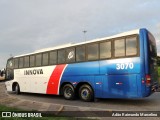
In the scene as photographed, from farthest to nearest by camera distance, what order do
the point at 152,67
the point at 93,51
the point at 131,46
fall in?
the point at 93,51 < the point at 152,67 < the point at 131,46

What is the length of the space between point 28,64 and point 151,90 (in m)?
9.90

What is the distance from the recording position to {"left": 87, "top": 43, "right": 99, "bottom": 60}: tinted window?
13.8m

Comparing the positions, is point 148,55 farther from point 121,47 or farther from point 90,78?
point 90,78

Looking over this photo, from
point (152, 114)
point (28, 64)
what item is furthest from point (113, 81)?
point (28, 64)

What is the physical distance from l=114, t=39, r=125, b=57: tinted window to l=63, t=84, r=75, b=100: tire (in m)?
3.74

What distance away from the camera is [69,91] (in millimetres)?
15445

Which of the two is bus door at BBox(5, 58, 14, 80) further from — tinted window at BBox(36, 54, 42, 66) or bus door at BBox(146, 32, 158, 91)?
bus door at BBox(146, 32, 158, 91)

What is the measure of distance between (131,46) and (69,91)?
5.04 meters

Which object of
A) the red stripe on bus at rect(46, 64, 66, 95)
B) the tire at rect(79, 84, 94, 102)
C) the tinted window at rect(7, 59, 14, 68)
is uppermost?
the tinted window at rect(7, 59, 14, 68)

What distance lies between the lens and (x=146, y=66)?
1173cm

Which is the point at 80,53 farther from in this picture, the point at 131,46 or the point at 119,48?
the point at 131,46

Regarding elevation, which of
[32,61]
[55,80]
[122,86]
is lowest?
[122,86]

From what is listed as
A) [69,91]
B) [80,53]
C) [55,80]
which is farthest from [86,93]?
[55,80]

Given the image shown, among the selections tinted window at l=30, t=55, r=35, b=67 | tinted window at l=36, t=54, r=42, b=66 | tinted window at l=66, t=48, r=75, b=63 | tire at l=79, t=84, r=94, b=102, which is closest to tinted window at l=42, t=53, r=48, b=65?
tinted window at l=36, t=54, r=42, b=66
